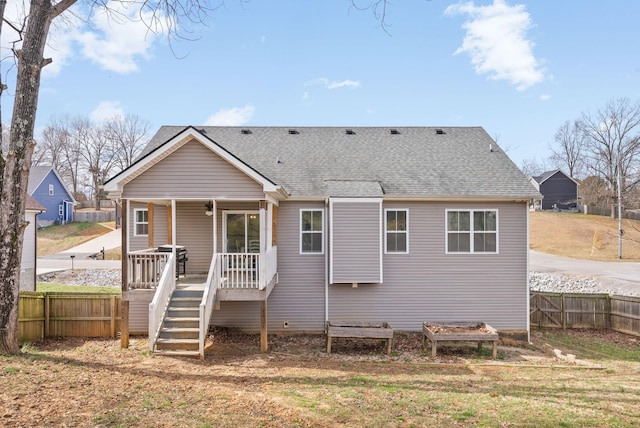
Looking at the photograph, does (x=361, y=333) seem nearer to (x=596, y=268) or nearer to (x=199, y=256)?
(x=199, y=256)

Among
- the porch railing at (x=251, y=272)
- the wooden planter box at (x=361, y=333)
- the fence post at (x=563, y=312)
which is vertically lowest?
the fence post at (x=563, y=312)

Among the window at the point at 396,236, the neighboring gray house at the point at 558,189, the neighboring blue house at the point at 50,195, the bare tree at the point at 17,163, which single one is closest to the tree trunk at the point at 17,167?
the bare tree at the point at 17,163

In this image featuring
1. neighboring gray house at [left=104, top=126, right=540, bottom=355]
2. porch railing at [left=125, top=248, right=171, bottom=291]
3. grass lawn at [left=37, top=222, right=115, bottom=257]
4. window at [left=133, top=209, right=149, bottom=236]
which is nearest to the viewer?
porch railing at [left=125, top=248, right=171, bottom=291]

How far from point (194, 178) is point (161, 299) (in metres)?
2.91

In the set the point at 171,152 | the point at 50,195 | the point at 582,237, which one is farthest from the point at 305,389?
the point at 50,195

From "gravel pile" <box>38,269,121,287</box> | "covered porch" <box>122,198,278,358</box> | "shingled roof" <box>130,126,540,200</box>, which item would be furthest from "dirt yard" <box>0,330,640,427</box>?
"gravel pile" <box>38,269,121,287</box>

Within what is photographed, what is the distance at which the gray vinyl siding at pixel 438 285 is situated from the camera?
11711mm

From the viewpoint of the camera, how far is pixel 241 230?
481 inches

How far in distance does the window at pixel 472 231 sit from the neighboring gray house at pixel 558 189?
43728 millimetres

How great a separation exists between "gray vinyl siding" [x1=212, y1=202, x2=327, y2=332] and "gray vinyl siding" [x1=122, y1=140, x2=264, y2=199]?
2.43 metres

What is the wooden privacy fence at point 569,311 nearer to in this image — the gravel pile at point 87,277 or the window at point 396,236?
the window at point 396,236

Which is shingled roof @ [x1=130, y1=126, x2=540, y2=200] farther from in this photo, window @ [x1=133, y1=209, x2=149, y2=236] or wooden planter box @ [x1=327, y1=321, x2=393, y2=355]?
wooden planter box @ [x1=327, y1=321, x2=393, y2=355]

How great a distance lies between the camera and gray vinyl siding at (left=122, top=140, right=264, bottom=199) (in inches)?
370

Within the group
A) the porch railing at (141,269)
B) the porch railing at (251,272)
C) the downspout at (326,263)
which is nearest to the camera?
the porch railing at (251,272)
